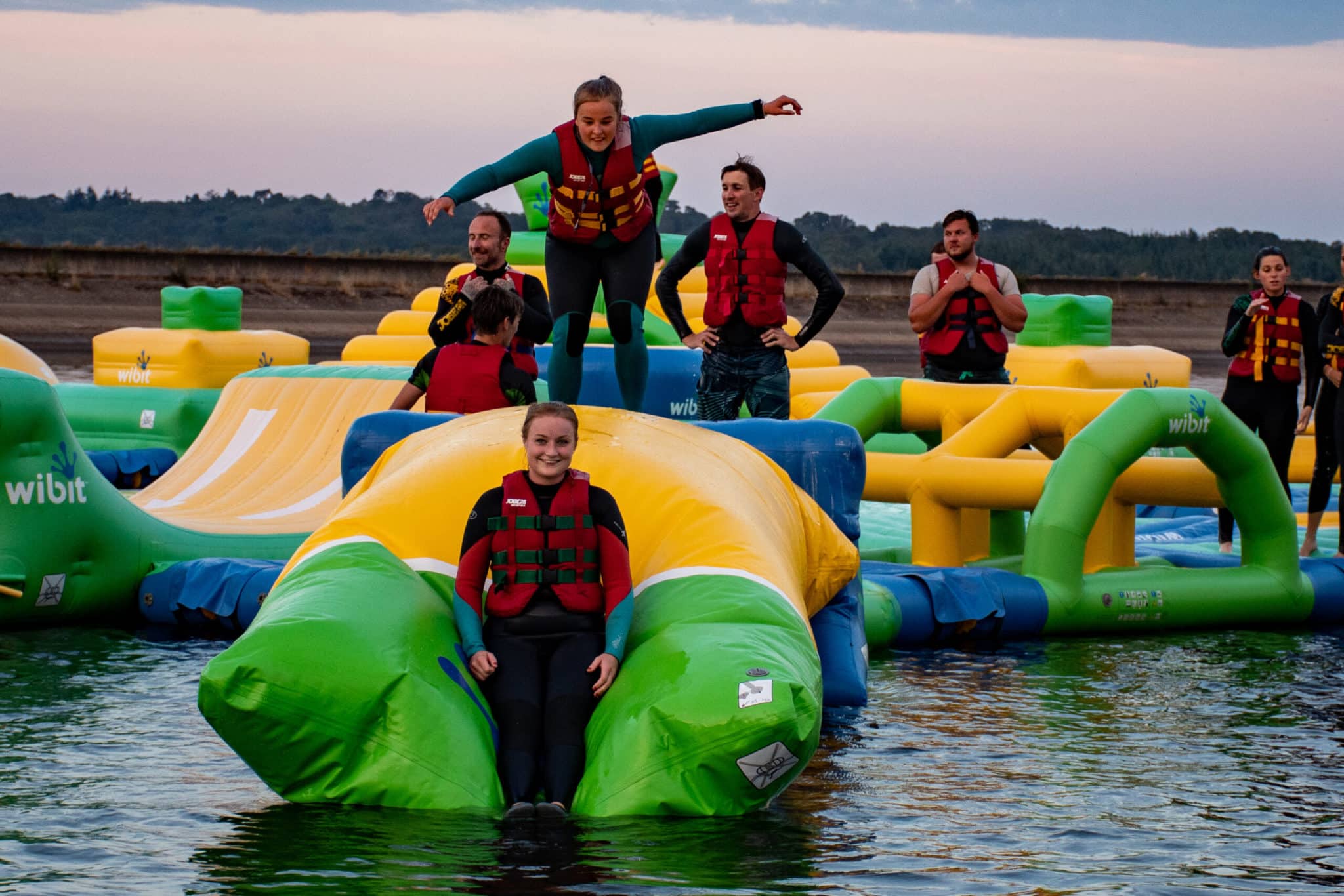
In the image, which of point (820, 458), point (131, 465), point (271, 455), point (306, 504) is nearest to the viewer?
point (820, 458)

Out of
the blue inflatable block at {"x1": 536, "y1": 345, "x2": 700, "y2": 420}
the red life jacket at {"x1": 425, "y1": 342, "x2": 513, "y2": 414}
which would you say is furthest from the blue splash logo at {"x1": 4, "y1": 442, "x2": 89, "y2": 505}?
the blue inflatable block at {"x1": 536, "y1": 345, "x2": 700, "y2": 420}

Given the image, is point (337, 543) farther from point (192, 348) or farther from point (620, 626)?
point (192, 348)

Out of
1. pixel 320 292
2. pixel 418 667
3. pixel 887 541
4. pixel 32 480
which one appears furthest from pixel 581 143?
pixel 320 292

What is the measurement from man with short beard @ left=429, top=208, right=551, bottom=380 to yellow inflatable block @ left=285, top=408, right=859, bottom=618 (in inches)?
43.3

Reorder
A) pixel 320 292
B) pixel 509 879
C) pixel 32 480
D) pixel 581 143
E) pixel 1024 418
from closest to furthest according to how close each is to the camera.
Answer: pixel 509 879
pixel 581 143
pixel 32 480
pixel 1024 418
pixel 320 292

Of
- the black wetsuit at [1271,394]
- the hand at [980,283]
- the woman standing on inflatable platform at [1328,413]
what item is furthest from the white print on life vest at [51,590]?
the woman standing on inflatable platform at [1328,413]

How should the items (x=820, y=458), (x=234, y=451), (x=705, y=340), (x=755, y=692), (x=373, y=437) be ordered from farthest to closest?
(x=234, y=451), (x=705, y=340), (x=820, y=458), (x=373, y=437), (x=755, y=692)

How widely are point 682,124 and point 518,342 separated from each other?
1.23 metres

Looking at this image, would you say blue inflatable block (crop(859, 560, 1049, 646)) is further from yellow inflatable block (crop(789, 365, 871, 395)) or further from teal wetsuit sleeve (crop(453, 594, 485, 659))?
yellow inflatable block (crop(789, 365, 871, 395))

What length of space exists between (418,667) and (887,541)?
200 inches

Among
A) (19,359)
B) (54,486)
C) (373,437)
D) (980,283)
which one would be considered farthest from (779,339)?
(19,359)

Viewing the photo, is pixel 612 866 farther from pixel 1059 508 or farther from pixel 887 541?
pixel 887 541

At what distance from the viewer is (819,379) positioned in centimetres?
1229

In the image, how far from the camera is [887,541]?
871 cm
